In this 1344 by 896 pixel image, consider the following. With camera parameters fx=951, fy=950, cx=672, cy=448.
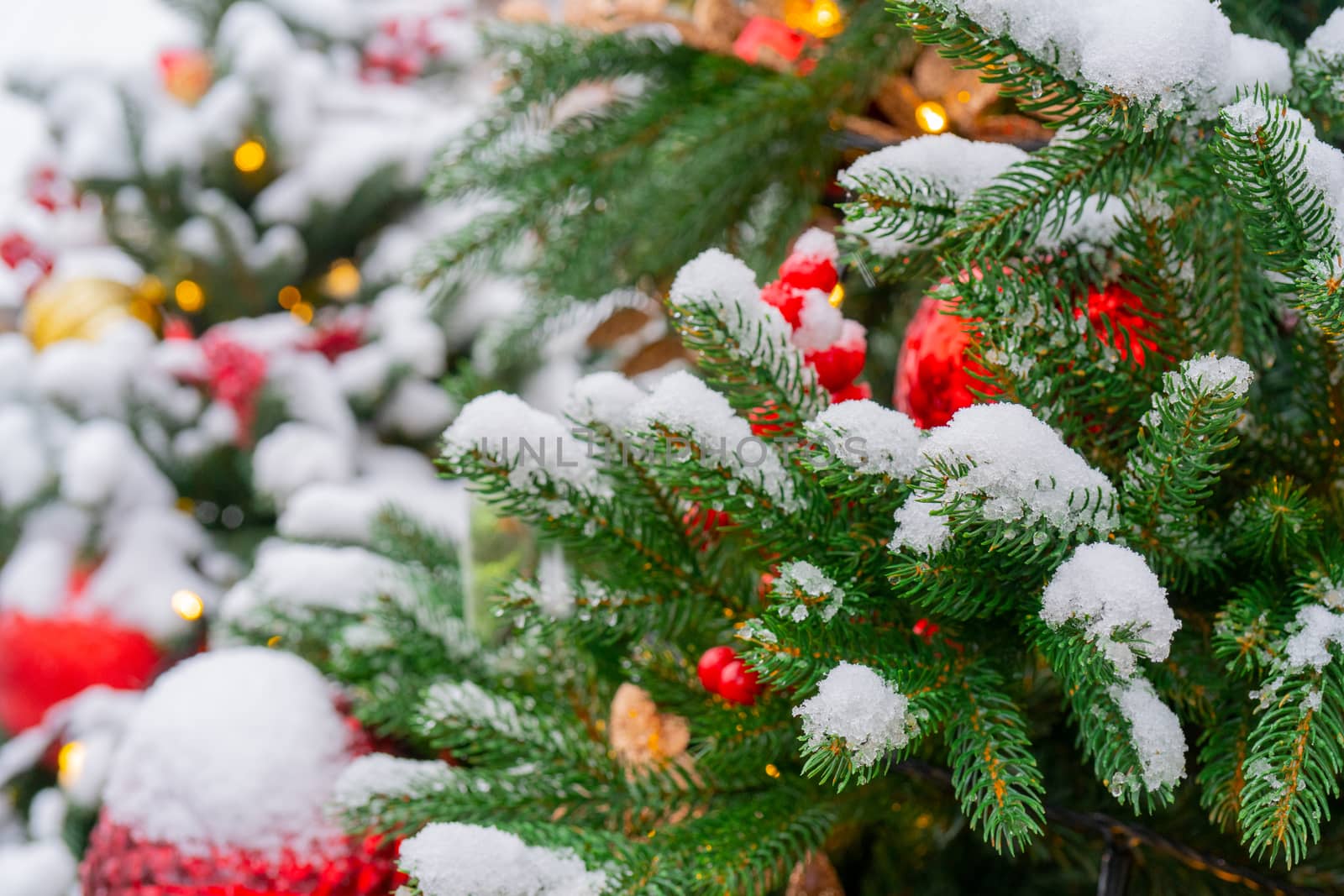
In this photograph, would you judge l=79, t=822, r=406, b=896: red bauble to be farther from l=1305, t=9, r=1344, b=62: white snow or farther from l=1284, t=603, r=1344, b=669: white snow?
l=1305, t=9, r=1344, b=62: white snow

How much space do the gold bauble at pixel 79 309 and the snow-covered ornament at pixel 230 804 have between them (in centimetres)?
67

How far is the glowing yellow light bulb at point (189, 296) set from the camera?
1004 millimetres

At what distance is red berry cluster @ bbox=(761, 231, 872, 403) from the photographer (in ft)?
1.05

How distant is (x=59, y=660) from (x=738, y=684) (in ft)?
2.34

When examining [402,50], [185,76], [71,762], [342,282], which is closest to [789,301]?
[71,762]

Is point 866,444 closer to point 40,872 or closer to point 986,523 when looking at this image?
point 986,523

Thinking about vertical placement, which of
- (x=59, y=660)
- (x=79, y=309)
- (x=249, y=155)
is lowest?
(x=59, y=660)

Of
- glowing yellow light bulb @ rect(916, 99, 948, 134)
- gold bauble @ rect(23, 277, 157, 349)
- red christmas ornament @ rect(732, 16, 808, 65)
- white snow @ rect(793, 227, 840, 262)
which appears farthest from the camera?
gold bauble @ rect(23, 277, 157, 349)

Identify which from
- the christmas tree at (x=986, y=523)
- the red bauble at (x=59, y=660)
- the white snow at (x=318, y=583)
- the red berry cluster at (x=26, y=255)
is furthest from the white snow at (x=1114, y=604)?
the red berry cluster at (x=26, y=255)

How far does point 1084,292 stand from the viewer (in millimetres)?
317

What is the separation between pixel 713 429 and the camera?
281 millimetres

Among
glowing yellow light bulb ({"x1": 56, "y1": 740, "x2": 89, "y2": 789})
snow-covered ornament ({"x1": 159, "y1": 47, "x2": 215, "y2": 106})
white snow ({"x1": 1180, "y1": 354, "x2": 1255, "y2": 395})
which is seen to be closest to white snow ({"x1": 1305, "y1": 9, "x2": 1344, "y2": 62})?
white snow ({"x1": 1180, "y1": 354, "x2": 1255, "y2": 395})

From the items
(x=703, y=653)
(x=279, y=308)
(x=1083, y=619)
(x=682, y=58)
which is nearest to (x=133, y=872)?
(x=703, y=653)

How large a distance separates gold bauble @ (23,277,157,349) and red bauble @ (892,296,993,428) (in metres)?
0.87
